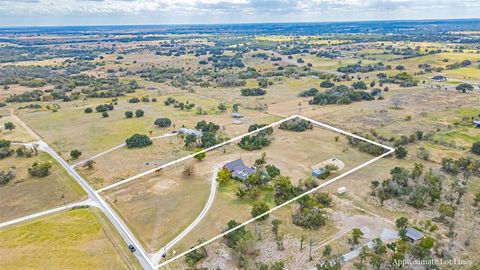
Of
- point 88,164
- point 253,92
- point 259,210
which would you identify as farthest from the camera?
point 253,92

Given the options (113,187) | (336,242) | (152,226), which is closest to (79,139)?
(113,187)

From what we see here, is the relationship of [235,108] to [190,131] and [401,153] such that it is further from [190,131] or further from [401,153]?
[401,153]

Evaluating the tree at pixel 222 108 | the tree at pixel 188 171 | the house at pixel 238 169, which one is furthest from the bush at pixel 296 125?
the tree at pixel 188 171

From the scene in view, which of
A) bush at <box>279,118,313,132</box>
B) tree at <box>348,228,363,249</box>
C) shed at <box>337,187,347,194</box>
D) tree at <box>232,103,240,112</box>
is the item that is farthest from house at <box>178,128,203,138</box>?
tree at <box>348,228,363,249</box>

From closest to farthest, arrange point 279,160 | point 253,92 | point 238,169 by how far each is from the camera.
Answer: point 238,169 < point 279,160 < point 253,92

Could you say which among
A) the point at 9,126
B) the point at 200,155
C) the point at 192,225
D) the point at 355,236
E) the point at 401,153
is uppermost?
the point at 355,236

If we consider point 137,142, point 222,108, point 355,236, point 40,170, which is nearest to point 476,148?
point 355,236

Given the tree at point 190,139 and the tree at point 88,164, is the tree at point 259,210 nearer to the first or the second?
the tree at point 190,139
